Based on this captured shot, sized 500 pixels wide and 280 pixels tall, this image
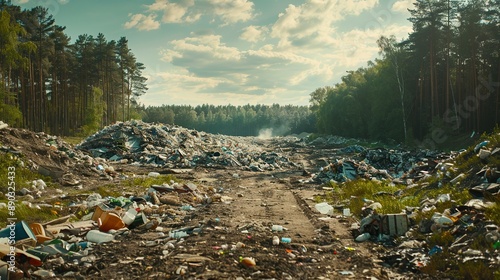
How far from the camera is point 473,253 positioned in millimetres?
4355

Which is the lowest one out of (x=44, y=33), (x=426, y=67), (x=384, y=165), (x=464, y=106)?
(x=384, y=165)

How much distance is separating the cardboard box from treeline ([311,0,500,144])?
24.4 metres

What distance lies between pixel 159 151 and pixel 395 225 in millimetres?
17303

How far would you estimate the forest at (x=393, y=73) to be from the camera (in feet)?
88.0

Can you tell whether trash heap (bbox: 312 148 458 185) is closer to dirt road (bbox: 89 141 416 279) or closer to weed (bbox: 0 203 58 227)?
dirt road (bbox: 89 141 416 279)

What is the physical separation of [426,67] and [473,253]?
1202 inches

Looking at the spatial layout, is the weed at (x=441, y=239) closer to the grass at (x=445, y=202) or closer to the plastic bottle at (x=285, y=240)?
the grass at (x=445, y=202)

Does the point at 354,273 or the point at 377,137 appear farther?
the point at 377,137

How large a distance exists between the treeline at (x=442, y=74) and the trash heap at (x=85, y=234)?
85.9 feet

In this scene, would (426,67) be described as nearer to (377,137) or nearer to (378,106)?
(378,106)

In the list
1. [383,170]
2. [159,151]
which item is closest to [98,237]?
[383,170]

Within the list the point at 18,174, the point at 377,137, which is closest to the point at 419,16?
the point at 377,137

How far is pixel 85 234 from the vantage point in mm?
5965

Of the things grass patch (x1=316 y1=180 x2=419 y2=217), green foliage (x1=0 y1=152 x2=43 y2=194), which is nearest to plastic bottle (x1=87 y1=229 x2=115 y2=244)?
grass patch (x1=316 y1=180 x2=419 y2=217)
